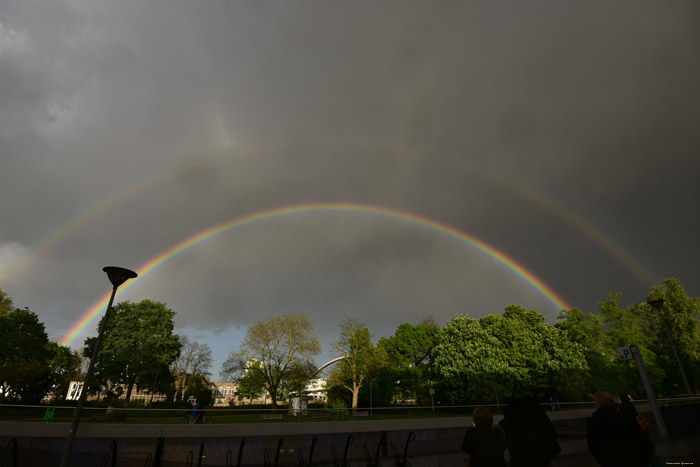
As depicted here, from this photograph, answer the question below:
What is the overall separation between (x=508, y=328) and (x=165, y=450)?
45.8 m

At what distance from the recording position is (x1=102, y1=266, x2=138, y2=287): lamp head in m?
10.7

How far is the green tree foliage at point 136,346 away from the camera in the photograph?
153ft

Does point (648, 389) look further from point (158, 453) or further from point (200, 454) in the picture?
point (158, 453)

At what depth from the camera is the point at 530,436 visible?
4969 millimetres

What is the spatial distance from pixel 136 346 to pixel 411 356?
142 ft

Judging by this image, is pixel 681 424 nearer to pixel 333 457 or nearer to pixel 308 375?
pixel 333 457

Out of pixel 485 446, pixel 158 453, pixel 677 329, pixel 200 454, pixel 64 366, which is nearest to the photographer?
pixel 485 446

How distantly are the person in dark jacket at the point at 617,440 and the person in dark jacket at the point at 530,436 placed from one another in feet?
1.75

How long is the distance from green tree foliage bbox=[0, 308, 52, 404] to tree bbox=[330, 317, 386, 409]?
3487 centimetres

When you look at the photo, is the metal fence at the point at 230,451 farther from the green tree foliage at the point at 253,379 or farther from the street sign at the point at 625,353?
the green tree foliage at the point at 253,379

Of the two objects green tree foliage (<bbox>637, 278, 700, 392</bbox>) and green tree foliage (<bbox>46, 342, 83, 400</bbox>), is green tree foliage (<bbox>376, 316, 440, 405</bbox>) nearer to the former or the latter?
green tree foliage (<bbox>637, 278, 700, 392</bbox>)

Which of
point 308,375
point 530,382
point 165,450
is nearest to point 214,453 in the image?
point 165,450

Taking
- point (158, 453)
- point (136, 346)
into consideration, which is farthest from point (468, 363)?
point (136, 346)

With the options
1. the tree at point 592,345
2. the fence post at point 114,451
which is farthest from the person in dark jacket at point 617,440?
the tree at point 592,345
